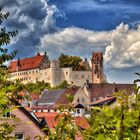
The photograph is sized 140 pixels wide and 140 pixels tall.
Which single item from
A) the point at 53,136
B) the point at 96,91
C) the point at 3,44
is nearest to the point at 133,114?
the point at 53,136

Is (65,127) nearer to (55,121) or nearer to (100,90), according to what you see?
(55,121)

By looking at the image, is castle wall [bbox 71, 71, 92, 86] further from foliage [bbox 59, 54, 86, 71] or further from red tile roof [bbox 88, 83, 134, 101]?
red tile roof [bbox 88, 83, 134, 101]

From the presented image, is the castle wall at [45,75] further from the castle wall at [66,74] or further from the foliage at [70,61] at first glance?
the foliage at [70,61]

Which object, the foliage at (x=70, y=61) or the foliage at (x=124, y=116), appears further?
the foliage at (x=70, y=61)

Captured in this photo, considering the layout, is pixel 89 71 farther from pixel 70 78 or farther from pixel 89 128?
pixel 89 128

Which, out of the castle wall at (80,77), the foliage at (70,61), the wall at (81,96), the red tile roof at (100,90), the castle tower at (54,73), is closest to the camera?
the wall at (81,96)

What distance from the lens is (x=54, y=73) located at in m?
186

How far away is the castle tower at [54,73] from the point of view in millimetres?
185000

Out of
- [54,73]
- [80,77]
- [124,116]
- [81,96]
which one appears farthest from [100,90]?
[124,116]

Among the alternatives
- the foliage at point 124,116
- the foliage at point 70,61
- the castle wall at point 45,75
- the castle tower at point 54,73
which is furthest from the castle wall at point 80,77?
the foliage at point 124,116

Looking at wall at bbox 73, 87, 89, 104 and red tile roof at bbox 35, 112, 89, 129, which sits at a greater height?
wall at bbox 73, 87, 89, 104

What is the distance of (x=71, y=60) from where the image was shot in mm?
180750

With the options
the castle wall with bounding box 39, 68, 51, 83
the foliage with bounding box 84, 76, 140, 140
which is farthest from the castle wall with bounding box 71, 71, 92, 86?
the foliage with bounding box 84, 76, 140, 140

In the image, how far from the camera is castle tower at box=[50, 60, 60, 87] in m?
185
